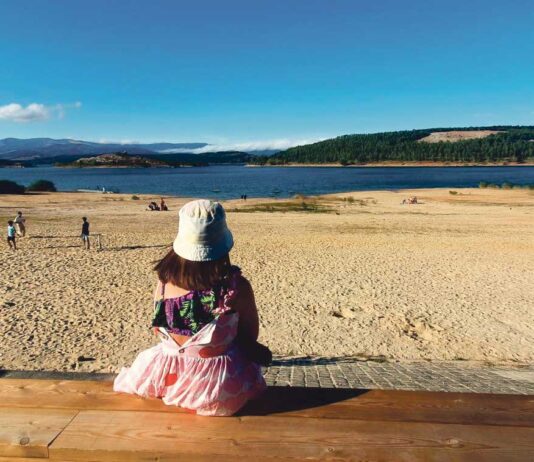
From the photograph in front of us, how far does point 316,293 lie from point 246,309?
10.1 meters

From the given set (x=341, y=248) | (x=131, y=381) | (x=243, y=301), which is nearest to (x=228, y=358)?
(x=243, y=301)

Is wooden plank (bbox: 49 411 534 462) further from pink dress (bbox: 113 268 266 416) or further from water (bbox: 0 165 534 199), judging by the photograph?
water (bbox: 0 165 534 199)

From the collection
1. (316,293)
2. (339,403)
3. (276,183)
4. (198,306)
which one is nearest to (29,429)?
(198,306)

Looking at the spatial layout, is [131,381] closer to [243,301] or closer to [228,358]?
[228,358]

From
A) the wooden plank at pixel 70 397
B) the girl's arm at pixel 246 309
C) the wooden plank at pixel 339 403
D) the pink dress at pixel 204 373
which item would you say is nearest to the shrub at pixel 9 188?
the wooden plank at pixel 70 397

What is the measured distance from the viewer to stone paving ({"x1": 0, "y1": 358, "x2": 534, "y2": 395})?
598 cm

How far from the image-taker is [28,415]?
282 cm

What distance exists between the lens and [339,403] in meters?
2.96

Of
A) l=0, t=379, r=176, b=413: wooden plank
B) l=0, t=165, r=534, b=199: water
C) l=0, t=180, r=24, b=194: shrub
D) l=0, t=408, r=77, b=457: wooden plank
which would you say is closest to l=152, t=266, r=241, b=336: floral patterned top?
l=0, t=379, r=176, b=413: wooden plank

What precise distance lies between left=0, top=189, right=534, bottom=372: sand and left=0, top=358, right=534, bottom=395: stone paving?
2.70 ft

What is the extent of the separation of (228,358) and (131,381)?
66 cm

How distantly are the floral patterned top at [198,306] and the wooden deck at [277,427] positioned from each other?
1.75 feet

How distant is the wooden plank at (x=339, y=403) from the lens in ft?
9.25

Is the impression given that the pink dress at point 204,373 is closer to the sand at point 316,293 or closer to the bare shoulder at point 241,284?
the bare shoulder at point 241,284
